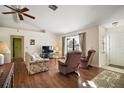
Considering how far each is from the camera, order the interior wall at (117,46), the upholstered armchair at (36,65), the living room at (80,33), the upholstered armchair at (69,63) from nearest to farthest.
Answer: the living room at (80,33), the interior wall at (117,46), the upholstered armchair at (69,63), the upholstered armchair at (36,65)

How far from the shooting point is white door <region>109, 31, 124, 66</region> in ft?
4.71

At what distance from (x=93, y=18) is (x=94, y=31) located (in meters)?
0.24

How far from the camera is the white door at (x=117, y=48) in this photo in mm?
1434

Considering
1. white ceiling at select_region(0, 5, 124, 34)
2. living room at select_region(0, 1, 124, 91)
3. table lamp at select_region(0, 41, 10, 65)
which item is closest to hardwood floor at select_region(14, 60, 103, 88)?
A: living room at select_region(0, 1, 124, 91)

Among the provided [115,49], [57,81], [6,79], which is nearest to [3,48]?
[6,79]

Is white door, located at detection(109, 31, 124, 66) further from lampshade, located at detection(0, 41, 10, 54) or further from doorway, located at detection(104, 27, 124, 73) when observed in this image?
lampshade, located at detection(0, 41, 10, 54)

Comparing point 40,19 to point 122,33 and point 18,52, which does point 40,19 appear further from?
point 122,33

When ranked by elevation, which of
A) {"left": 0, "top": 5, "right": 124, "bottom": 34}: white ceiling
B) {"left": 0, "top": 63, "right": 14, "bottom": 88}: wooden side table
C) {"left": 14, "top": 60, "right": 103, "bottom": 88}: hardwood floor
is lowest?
{"left": 14, "top": 60, "right": 103, "bottom": 88}: hardwood floor

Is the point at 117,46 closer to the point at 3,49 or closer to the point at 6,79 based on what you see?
the point at 6,79

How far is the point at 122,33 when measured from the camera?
4.68ft

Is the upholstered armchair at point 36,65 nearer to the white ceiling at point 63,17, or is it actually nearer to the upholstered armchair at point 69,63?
the upholstered armchair at point 69,63

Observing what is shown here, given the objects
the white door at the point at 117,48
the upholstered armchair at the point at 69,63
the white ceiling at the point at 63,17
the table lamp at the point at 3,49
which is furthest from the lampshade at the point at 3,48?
the white door at the point at 117,48
